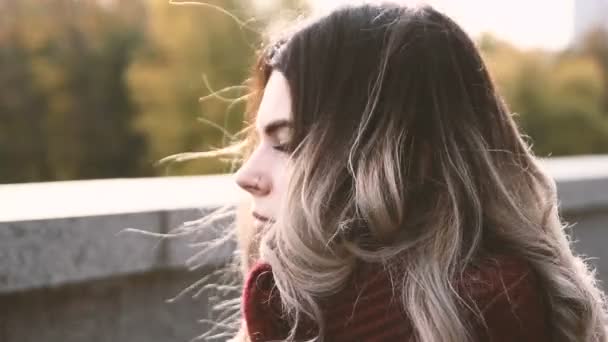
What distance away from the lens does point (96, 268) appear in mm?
2143

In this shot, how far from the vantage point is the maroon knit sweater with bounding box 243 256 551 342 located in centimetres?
164

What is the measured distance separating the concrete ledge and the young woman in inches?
17.6

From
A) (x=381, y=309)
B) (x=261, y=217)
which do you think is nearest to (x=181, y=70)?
(x=261, y=217)

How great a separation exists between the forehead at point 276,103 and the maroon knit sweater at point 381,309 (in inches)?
12.1

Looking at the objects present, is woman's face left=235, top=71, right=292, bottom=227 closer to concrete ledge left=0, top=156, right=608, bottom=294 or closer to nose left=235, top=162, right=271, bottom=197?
nose left=235, top=162, right=271, bottom=197

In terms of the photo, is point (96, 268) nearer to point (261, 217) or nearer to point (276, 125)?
point (261, 217)

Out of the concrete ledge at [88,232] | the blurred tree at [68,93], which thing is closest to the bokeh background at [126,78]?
the blurred tree at [68,93]

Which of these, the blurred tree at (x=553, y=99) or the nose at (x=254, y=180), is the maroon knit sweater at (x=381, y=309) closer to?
the nose at (x=254, y=180)

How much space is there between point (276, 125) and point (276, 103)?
45 millimetres

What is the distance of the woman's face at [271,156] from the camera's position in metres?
1.86

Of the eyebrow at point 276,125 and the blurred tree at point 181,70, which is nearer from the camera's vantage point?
the eyebrow at point 276,125

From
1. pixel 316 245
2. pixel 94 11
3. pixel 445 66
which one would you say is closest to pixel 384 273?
A: pixel 316 245

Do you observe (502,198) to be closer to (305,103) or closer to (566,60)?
(305,103)

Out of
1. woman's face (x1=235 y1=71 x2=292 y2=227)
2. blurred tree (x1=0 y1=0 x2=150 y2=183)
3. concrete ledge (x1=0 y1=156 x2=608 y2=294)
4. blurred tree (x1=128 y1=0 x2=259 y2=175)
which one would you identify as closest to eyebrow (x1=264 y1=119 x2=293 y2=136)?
woman's face (x1=235 y1=71 x2=292 y2=227)
